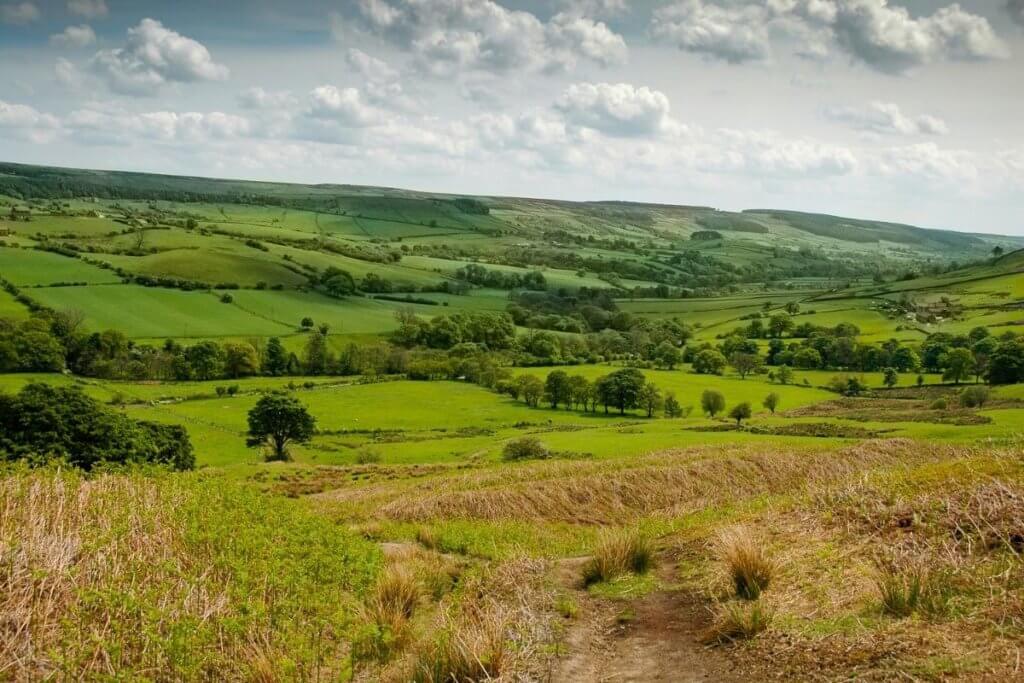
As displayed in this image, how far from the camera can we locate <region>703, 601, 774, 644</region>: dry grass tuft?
832 cm

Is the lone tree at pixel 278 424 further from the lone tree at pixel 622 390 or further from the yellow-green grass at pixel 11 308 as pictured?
the yellow-green grass at pixel 11 308

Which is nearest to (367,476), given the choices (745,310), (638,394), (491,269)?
(638,394)

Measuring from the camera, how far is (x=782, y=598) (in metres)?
9.16

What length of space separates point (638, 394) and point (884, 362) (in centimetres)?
4083

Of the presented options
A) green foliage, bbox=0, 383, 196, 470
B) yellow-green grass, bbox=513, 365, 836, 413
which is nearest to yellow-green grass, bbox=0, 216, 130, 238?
yellow-green grass, bbox=513, 365, 836, 413

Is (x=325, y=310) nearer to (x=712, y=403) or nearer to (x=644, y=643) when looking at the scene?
(x=712, y=403)

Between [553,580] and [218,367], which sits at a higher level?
[553,580]

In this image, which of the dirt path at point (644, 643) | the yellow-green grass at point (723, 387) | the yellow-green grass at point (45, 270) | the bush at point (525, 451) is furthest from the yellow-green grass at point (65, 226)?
the dirt path at point (644, 643)

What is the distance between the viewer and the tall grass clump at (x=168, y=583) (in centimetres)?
740

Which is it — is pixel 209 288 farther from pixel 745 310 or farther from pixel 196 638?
pixel 196 638

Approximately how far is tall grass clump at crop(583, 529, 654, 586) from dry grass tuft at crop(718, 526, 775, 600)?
2.10 m

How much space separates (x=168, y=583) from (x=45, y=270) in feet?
453

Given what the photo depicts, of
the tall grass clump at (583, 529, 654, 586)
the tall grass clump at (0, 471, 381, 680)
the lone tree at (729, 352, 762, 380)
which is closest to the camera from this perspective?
the tall grass clump at (0, 471, 381, 680)

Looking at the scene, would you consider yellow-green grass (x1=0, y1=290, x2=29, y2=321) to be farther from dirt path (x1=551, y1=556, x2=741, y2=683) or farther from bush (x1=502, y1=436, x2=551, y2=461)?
dirt path (x1=551, y1=556, x2=741, y2=683)
